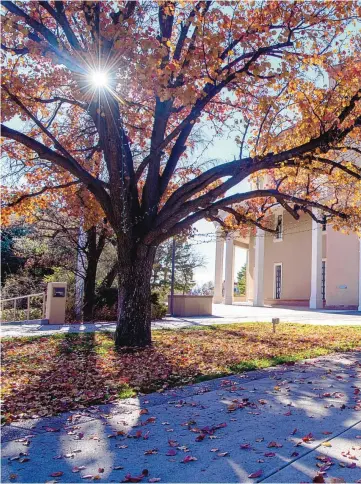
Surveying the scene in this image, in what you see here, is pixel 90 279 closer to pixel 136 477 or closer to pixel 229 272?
pixel 136 477

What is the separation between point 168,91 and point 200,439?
5.45m

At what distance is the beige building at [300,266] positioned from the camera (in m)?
25.0

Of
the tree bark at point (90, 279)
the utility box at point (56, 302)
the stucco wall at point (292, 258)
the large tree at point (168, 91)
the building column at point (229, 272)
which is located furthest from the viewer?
the building column at point (229, 272)

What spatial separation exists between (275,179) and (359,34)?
13.9 feet

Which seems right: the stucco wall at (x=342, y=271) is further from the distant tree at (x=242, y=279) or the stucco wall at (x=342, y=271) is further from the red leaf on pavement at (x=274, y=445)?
the red leaf on pavement at (x=274, y=445)

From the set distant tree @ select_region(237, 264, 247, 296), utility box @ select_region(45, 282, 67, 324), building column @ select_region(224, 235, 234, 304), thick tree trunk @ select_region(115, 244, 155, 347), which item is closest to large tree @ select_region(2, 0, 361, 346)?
thick tree trunk @ select_region(115, 244, 155, 347)

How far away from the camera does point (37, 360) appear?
24.9 feet

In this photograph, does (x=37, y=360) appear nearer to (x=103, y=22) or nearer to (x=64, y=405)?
(x=64, y=405)

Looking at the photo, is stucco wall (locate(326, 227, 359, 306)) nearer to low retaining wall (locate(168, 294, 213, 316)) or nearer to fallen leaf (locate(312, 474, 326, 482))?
low retaining wall (locate(168, 294, 213, 316))

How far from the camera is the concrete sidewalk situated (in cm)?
326

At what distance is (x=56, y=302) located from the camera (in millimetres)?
13859

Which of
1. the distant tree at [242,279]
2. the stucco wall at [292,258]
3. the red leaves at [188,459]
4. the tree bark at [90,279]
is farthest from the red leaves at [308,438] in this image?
the distant tree at [242,279]

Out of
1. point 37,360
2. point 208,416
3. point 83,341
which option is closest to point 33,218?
point 83,341

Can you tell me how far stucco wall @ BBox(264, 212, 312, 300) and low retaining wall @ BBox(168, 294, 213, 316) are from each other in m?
10.1
